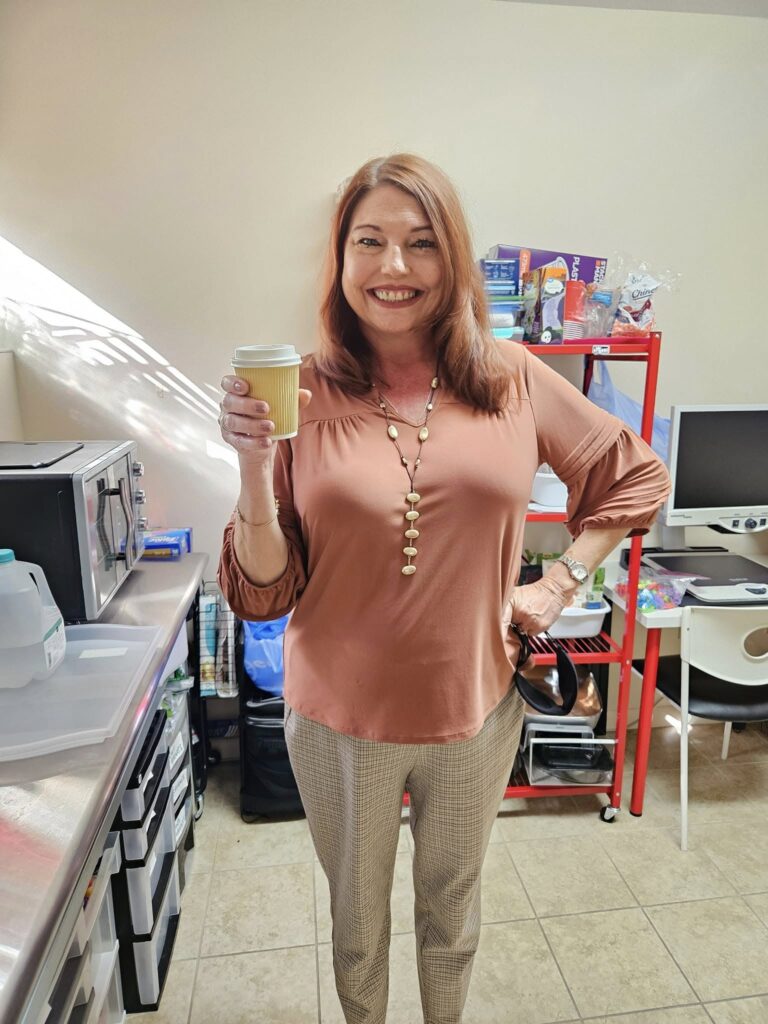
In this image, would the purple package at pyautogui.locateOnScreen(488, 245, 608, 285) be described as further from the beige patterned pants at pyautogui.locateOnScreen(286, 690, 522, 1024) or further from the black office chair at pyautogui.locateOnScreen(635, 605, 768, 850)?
the beige patterned pants at pyautogui.locateOnScreen(286, 690, 522, 1024)

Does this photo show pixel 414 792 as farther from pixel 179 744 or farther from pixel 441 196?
pixel 441 196

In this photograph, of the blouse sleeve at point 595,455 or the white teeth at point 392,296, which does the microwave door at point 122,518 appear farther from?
the blouse sleeve at point 595,455

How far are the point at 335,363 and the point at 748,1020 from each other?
171cm

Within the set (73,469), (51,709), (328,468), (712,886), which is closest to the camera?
(328,468)

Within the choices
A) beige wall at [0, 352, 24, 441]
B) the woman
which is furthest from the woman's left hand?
beige wall at [0, 352, 24, 441]

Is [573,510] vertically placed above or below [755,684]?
above

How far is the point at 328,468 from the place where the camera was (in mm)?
1011

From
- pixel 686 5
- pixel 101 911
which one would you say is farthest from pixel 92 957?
pixel 686 5

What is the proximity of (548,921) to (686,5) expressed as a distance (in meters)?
Answer: 2.73

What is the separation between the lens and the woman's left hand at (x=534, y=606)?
1.18 metres

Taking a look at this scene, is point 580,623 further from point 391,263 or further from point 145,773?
point 391,263

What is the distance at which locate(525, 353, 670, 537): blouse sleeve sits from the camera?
1156 millimetres

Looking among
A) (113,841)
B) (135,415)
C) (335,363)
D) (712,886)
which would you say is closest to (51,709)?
(113,841)

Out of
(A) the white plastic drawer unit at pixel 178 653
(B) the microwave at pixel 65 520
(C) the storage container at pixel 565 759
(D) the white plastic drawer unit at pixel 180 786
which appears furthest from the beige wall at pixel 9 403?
(C) the storage container at pixel 565 759
